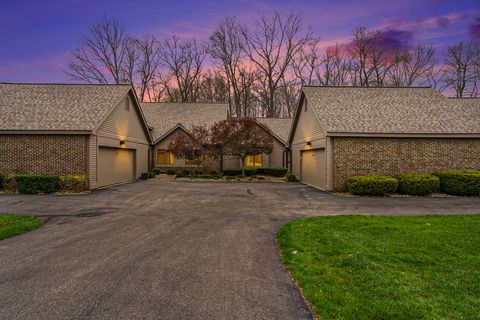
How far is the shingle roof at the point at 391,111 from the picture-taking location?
617 inches

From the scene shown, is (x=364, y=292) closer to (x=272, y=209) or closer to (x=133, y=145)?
(x=272, y=209)

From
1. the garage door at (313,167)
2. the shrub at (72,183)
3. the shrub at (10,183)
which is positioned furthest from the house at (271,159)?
the shrub at (10,183)

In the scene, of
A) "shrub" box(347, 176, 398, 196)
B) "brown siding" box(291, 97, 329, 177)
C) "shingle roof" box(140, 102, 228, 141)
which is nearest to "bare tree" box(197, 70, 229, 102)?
"shingle roof" box(140, 102, 228, 141)

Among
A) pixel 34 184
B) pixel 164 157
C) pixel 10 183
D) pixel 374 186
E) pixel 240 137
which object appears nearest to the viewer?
pixel 34 184

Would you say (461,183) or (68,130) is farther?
(68,130)

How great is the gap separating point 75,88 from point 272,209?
1711 centimetres

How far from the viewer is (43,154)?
14875 mm

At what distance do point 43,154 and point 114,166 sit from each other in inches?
156

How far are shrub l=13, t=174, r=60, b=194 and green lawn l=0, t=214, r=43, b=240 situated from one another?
510 centimetres

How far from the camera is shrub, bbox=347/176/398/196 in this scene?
1358 cm

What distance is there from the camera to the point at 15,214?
890cm

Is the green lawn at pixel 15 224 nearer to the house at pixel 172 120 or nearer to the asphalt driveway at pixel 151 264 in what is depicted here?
the asphalt driveway at pixel 151 264

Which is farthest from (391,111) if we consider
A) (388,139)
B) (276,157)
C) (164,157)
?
(164,157)

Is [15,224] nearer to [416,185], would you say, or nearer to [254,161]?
[416,185]
